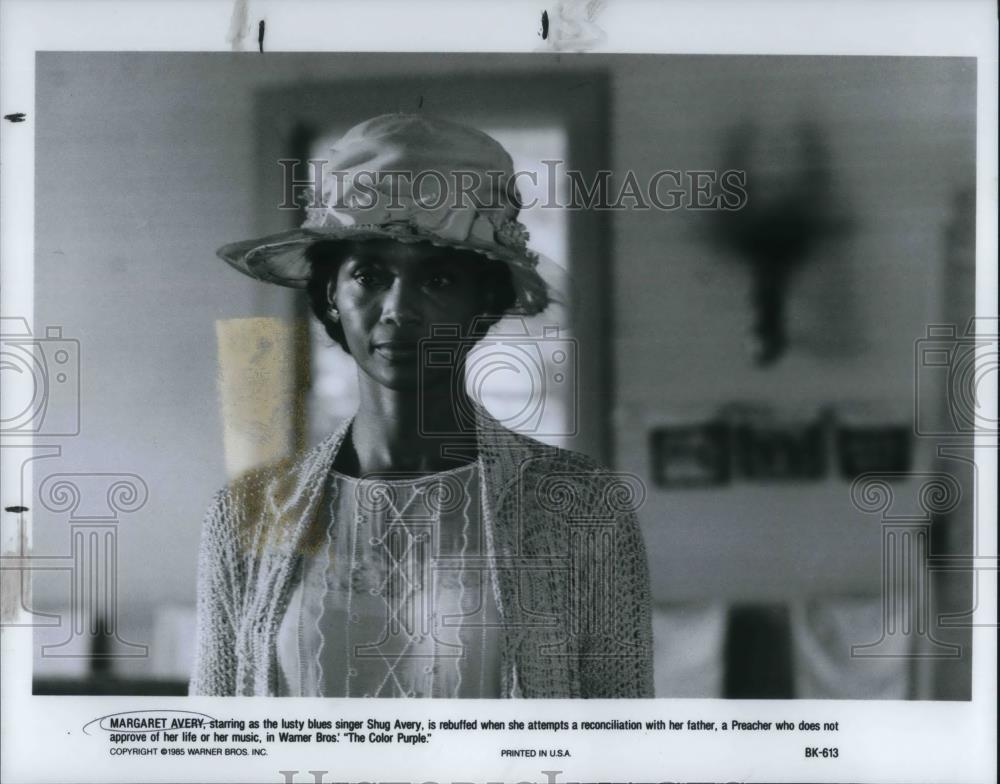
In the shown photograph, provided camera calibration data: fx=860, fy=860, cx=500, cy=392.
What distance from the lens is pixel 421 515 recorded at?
1.86 meters

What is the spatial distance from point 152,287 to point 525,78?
935 millimetres

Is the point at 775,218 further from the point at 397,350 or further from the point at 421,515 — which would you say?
the point at 421,515

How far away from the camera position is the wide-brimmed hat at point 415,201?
1832mm

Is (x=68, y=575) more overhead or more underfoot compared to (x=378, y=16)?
more underfoot

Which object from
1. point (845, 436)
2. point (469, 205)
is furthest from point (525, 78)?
point (845, 436)

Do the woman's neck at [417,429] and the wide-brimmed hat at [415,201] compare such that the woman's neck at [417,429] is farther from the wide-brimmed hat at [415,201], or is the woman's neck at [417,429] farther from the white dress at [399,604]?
the wide-brimmed hat at [415,201]

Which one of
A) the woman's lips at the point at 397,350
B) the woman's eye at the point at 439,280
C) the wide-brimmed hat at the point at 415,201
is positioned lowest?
the woman's lips at the point at 397,350

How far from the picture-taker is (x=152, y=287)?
1889mm

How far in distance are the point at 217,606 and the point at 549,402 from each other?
0.85 metres

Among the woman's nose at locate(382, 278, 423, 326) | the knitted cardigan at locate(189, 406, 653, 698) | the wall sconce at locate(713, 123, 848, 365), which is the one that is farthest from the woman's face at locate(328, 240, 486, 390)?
the wall sconce at locate(713, 123, 848, 365)

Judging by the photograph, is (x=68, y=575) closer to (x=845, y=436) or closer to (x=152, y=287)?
(x=152, y=287)

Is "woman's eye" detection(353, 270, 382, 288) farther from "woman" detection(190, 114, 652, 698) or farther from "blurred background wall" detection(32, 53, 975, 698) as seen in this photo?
"blurred background wall" detection(32, 53, 975, 698)
